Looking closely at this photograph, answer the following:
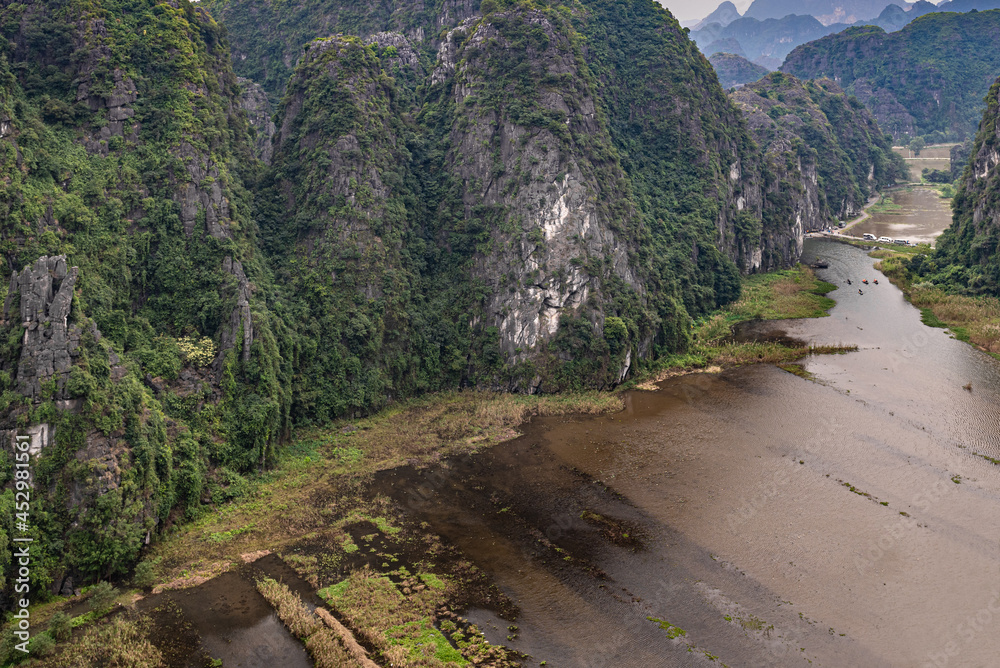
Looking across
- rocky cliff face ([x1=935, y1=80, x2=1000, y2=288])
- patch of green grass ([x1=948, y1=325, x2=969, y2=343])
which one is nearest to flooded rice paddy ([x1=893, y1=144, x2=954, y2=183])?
rocky cliff face ([x1=935, y1=80, x2=1000, y2=288])

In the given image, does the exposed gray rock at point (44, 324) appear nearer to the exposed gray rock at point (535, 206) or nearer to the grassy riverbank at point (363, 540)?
the grassy riverbank at point (363, 540)

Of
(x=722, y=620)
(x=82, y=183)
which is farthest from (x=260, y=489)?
(x=722, y=620)

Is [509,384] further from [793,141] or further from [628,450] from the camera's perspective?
[793,141]

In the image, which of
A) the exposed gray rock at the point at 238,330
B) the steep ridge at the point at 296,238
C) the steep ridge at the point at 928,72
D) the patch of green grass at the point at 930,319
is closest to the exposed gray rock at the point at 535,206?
the steep ridge at the point at 296,238

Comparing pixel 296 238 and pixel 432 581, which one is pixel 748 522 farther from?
pixel 296 238

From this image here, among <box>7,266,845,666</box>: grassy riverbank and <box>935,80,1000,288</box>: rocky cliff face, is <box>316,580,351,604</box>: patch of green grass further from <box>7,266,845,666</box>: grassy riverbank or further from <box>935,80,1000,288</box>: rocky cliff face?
<box>935,80,1000,288</box>: rocky cliff face

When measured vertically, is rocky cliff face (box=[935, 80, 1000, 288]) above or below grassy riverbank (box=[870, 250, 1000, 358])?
above

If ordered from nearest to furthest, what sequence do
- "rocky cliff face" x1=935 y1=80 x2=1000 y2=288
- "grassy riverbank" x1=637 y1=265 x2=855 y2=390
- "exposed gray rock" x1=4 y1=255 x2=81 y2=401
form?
"exposed gray rock" x1=4 y1=255 x2=81 y2=401 < "grassy riverbank" x1=637 y1=265 x2=855 y2=390 < "rocky cliff face" x1=935 y1=80 x2=1000 y2=288
